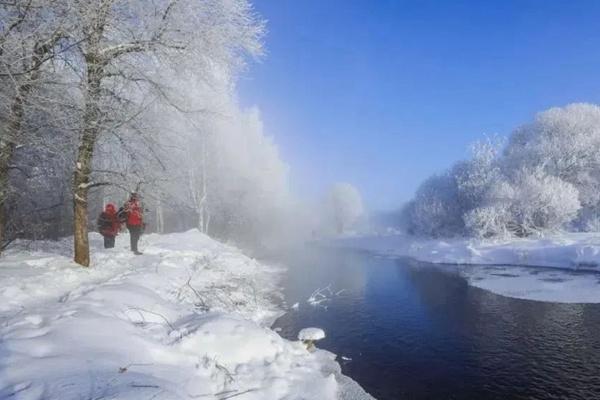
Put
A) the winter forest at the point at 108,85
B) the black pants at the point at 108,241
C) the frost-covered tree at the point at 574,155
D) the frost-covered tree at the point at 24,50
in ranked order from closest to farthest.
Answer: the frost-covered tree at the point at 24,50, the winter forest at the point at 108,85, the black pants at the point at 108,241, the frost-covered tree at the point at 574,155

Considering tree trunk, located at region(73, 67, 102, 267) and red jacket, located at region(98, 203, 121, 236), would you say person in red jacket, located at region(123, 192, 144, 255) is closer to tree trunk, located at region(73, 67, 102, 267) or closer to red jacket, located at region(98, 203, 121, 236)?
red jacket, located at region(98, 203, 121, 236)

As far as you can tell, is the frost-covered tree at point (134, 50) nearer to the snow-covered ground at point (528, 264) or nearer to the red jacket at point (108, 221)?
the red jacket at point (108, 221)

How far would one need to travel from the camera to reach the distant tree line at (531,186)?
127 ft

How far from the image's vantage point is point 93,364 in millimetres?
4875

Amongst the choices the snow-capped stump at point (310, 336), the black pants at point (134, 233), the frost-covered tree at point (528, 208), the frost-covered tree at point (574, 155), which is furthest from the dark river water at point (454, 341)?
the frost-covered tree at point (574, 155)

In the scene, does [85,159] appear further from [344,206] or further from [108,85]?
[344,206]

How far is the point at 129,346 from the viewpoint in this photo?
5.78 m

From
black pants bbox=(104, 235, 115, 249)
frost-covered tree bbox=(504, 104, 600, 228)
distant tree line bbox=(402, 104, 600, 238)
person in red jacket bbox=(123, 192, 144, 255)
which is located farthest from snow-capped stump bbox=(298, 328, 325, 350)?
frost-covered tree bbox=(504, 104, 600, 228)

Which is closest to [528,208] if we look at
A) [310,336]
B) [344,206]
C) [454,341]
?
[454,341]

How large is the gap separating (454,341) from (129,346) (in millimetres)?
9503

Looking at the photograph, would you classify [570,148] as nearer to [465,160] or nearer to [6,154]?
[465,160]

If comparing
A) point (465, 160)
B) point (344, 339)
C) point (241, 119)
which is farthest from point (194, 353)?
point (465, 160)

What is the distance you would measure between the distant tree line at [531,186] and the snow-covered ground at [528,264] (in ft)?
14.7

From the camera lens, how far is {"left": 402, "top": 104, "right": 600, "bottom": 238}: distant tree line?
3884 cm
